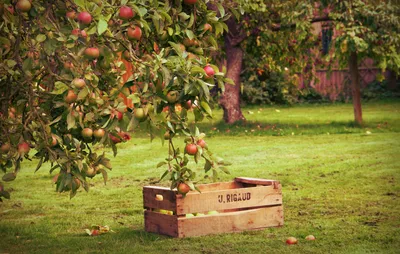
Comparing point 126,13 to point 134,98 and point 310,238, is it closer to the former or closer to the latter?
point 134,98

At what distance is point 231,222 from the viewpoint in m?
6.29

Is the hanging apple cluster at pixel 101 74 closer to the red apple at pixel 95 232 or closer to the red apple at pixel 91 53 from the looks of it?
the red apple at pixel 91 53

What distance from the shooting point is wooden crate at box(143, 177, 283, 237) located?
6.08m

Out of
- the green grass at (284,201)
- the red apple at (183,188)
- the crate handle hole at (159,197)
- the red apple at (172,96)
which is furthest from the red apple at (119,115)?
the crate handle hole at (159,197)

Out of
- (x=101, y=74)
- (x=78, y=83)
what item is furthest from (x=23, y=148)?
(x=101, y=74)

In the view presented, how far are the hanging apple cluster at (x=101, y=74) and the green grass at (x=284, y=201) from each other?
119cm

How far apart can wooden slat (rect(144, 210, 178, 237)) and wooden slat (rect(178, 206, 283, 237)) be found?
8 cm

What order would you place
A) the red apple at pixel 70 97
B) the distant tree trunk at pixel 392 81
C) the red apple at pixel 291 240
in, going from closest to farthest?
the red apple at pixel 70 97 → the red apple at pixel 291 240 → the distant tree trunk at pixel 392 81

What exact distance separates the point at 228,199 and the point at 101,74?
1878 millimetres

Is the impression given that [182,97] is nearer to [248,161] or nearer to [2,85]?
[2,85]

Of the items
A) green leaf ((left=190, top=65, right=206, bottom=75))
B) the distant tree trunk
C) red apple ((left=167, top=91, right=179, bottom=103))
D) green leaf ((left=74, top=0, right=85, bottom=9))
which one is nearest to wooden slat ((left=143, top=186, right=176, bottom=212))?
red apple ((left=167, top=91, right=179, bottom=103))

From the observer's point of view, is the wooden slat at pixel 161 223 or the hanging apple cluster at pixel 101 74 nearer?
the hanging apple cluster at pixel 101 74

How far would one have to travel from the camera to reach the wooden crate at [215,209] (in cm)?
608

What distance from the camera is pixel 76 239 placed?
630 centimetres
